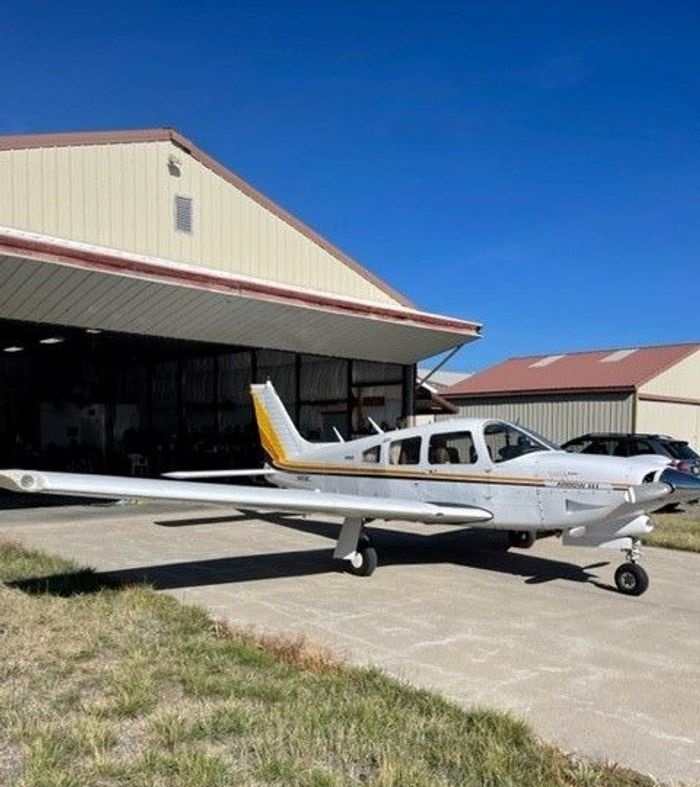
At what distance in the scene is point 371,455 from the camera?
32.7 ft

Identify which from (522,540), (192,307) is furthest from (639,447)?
(192,307)

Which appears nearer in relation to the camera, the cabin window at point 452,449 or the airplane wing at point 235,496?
the airplane wing at point 235,496

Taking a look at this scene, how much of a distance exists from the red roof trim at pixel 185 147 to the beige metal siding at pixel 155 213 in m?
0.09

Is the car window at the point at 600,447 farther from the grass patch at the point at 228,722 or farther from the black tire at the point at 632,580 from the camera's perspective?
the grass patch at the point at 228,722

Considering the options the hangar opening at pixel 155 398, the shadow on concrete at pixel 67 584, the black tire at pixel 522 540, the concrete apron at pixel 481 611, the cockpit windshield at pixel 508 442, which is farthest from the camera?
the hangar opening at pixel 155 398

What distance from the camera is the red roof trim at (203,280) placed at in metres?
11.6

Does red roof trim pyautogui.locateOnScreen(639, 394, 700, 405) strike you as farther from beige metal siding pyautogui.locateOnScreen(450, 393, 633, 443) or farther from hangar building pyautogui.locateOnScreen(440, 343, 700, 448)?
beige metal siding pyautogui.locateOnScreen(450, 393, 633, 443)

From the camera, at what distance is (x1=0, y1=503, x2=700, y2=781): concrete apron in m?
4.44

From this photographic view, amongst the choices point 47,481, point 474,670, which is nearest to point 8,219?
point 47,481

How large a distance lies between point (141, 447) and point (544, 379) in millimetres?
16650

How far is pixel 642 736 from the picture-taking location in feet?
13.3

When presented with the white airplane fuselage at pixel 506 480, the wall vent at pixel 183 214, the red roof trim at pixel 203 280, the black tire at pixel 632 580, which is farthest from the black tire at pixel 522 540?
the wall vent at pixel 183 214

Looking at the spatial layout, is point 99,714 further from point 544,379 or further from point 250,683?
point 544,379

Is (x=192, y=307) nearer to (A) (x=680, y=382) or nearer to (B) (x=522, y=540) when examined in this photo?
(B) (x=522, y=540)
